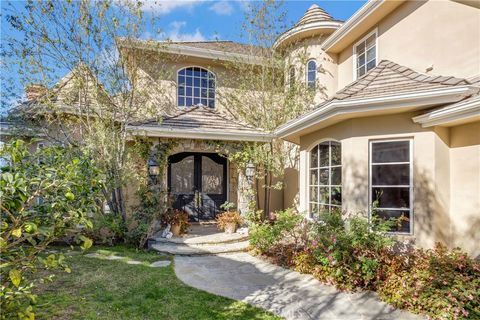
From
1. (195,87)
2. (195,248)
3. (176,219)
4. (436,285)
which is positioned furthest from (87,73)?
(436,285)

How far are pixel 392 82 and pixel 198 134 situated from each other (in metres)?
6.07

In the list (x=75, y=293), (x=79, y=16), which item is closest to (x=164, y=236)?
(x=75, y=293)

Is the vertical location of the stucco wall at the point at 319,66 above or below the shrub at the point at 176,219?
above

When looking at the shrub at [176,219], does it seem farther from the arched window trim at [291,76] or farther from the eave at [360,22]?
the eave at [360,22]

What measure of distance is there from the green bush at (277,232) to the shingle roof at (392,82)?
3534mm

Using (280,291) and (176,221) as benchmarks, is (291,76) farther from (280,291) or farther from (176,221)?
(280,291)

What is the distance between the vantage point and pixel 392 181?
285 inches

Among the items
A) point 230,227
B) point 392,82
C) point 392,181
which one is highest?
point 392,82

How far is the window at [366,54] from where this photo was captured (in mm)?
10469

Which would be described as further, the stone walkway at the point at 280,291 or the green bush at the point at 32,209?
the stone walkway at the point at 280,291

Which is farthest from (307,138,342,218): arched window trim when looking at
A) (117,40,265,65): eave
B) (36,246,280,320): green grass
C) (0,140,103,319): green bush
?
(0,140,103,319): green bush

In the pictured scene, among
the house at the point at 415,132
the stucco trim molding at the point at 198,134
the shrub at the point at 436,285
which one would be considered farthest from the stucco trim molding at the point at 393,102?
the stucco trim molding at the point at 198,134

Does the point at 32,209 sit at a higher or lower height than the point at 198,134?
lower

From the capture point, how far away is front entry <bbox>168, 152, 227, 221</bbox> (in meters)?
12.6
